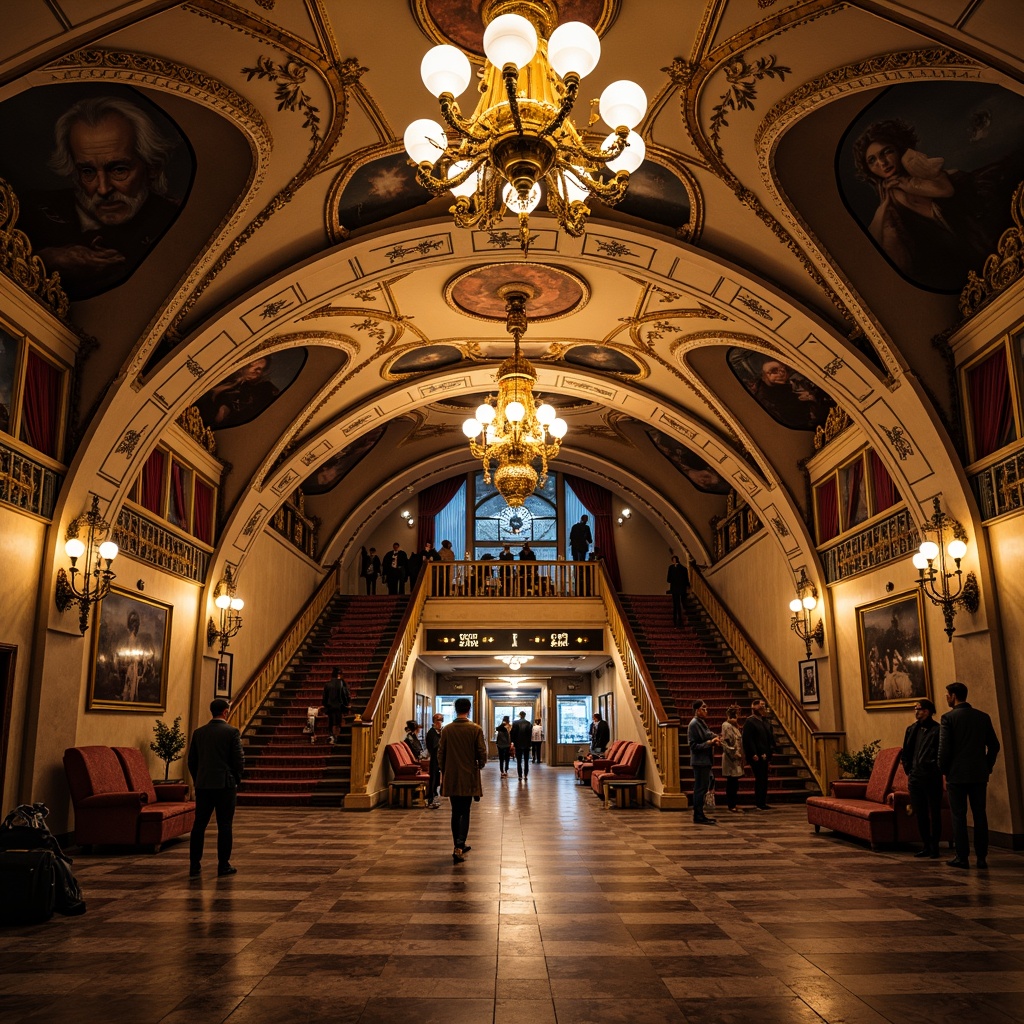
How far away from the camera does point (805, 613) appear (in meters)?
14.1

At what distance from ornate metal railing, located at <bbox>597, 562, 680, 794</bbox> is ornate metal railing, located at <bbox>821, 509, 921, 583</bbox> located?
3198 mm

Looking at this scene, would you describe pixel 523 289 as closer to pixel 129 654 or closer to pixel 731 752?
pixel 731 752

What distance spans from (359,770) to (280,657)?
16.1 ft

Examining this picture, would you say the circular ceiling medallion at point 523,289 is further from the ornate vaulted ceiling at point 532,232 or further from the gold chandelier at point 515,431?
the gold chandelier at point 515,431

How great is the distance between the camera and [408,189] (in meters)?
9.56

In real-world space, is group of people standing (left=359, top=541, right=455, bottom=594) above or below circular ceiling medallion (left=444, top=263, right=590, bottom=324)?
below

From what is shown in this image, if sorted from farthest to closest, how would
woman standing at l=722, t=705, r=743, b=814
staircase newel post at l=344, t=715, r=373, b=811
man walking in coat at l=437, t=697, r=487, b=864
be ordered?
staircase newel post at l=344, t=715, r=373, b=811, woman standing at l=722, t=705, r=743, b=814, man walking in coat at l=437, t=697, r=487, b=864

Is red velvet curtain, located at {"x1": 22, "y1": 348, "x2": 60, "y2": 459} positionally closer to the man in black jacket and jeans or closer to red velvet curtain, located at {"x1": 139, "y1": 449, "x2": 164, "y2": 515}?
red velvet curtain, located at {"x1": 139, "y1": 449, "x2": 164, "y2": 515}

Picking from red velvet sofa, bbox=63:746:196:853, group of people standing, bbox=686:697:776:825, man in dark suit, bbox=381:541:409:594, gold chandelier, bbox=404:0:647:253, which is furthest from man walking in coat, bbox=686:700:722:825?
man in dark suit, bbox=381:541:409:594

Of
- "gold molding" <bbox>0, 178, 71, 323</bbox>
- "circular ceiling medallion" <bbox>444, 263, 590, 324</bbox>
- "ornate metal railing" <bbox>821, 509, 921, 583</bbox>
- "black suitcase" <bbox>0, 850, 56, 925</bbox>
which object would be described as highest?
"circular ceiling medallion" <bbox>444, 263, 590, 324</bbox>

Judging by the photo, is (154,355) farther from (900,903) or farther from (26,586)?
(900,903)

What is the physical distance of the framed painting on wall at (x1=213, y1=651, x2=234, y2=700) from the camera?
45.6ft

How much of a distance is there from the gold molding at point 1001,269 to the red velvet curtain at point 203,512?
10.4 meters

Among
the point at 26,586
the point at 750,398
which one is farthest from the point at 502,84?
the point at 750,398
